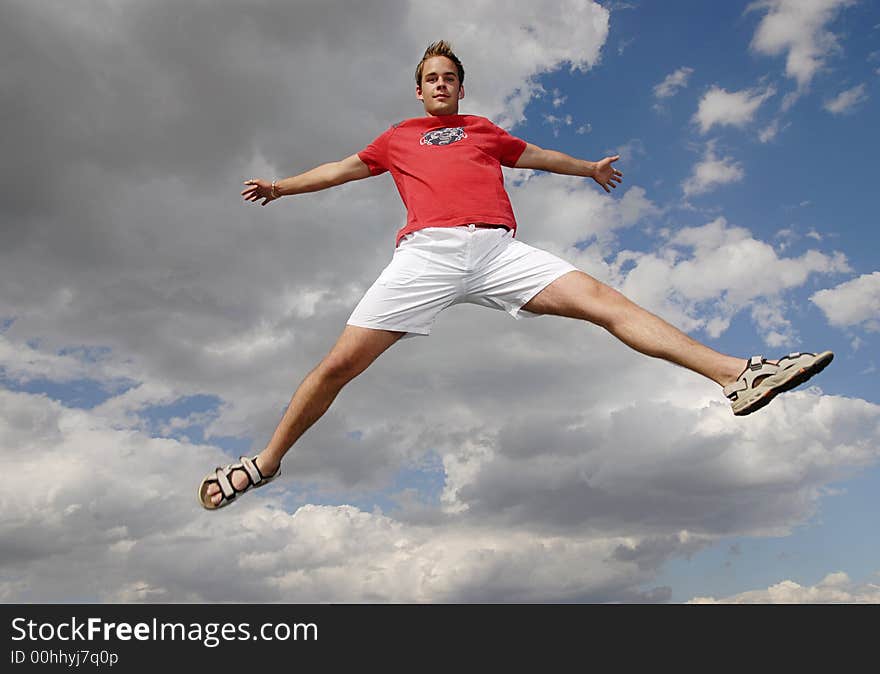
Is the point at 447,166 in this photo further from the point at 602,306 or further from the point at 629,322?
the point at 629,322

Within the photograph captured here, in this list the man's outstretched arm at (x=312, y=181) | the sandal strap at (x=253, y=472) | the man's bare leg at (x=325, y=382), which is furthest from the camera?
the man's outstretched arm at (x=312, y=181)

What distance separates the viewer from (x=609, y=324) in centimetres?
615

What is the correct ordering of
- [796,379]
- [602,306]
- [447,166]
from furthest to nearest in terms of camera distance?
1. [447,166]
2. [602,306]
3. [796,379]

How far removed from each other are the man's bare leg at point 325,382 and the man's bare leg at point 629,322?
4.29ft

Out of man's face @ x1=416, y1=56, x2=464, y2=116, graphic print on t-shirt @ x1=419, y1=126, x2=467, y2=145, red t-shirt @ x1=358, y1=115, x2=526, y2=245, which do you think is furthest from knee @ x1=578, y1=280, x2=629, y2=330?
man's face @ x1=416, y1=56, x2=464, y2=116

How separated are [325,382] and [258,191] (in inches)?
90.8

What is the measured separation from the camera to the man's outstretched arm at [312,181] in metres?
7.48

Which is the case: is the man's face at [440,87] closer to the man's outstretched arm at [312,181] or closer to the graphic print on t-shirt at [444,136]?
the graphic print on t-shirt at [444,136]

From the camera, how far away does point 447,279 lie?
653 cm

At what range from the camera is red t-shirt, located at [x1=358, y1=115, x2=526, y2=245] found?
660cm

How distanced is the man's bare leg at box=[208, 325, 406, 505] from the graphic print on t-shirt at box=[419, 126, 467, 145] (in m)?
1.76

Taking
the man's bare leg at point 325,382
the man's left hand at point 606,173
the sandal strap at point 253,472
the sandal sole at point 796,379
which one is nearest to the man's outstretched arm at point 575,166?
the man's left hand at point 606,173

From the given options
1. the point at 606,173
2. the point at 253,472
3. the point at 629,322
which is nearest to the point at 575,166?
the point at 606,173
